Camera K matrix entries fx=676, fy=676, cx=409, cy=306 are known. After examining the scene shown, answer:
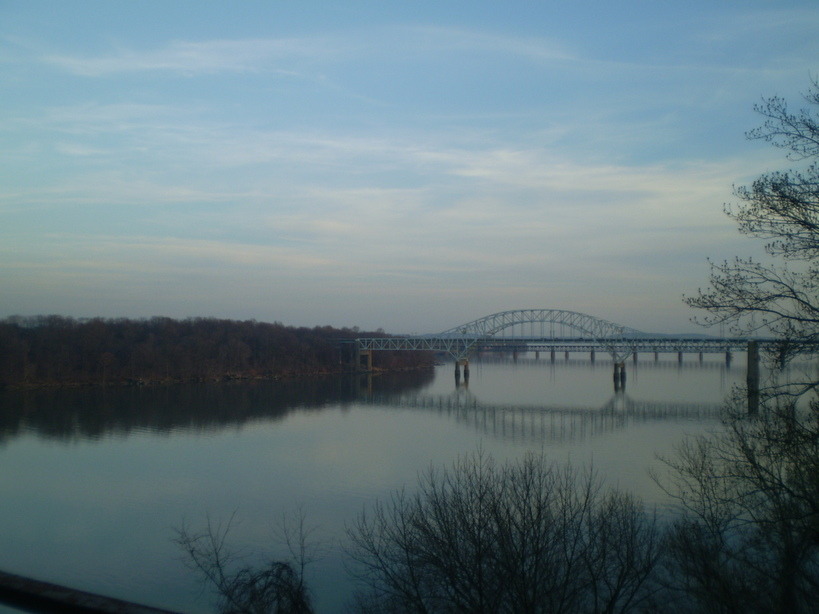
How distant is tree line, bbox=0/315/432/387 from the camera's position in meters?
38.7

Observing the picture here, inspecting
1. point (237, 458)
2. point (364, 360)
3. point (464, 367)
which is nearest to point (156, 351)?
point (364, 360)

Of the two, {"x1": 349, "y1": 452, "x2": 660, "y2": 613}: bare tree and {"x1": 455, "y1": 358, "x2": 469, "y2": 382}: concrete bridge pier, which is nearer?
{"x1": 349, "y1": 452, "x2": 660, "y2": 613}: bare tree

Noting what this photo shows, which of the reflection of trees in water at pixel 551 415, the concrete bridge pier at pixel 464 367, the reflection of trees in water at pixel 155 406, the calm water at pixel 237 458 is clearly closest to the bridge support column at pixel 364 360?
the concrete bridge pier at pixel 464 367

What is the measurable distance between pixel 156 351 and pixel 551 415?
28.5m

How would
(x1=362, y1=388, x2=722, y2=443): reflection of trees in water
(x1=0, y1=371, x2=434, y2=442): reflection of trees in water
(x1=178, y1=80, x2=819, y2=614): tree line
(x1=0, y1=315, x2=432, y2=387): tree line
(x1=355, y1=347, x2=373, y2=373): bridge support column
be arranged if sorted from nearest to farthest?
(x1=178, y1=80, x2=819, y2=614): tree line, (x1=362, y1=388, x2=722, y2=443): reflection of trees in water, (x1=0, y1=371, x2=434, y2=442): reflection of trees in water, (x1=0, y1=315, x2=432, y2=387): tree line, (x1=355, y1=347, x2=373, y2=373): bridge support column

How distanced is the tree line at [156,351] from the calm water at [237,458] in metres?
5.17

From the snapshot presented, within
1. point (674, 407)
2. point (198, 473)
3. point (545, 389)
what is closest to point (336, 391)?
point (545, 389)

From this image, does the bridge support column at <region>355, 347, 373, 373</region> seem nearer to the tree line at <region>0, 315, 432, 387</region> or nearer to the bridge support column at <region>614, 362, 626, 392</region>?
the tree line at <region>0, 315, 432, 387</region>

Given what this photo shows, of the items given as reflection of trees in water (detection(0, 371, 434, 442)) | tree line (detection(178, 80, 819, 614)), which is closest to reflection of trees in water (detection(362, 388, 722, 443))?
reflection of trees in water (detection(0, 371, 434, 442))

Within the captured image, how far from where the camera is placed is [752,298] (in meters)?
5.57

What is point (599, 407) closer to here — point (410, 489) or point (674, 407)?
point (674, 407)

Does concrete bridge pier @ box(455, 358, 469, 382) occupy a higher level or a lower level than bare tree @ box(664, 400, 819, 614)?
lower

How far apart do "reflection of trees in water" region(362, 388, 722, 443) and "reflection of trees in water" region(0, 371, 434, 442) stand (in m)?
5.15

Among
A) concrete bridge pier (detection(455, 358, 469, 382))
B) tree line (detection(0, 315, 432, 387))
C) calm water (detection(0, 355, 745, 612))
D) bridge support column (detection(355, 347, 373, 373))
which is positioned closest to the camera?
calm water (detection(0, 355, 745, 612))
